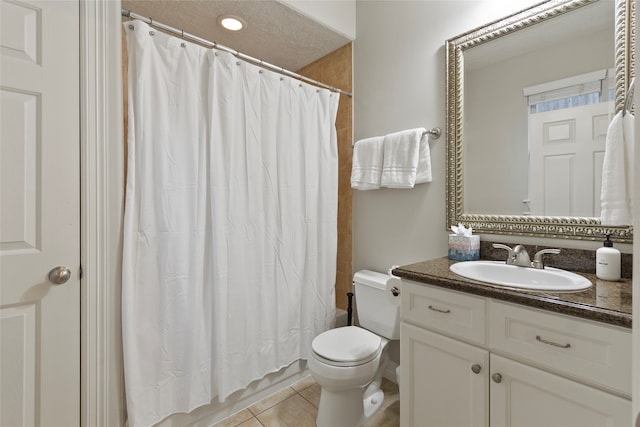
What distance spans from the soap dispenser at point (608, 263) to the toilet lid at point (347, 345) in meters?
0.98

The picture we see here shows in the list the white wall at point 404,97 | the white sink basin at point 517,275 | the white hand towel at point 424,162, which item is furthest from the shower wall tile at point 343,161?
the white sink basin at point 517,275

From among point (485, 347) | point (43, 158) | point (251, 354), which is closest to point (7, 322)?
point (43, 158)

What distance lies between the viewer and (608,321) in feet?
2.54

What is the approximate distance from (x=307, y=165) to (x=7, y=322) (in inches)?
59.1

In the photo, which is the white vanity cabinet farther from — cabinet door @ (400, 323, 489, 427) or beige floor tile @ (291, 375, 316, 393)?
beige floor tile @ (291, 375, 316, 393)

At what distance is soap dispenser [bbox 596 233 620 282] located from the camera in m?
1.06

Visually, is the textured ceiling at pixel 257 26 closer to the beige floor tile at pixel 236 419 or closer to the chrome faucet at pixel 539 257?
the chrome faucet at pixel 539 257

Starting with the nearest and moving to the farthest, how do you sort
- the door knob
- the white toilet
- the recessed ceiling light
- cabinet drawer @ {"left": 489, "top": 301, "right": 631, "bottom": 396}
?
cabinet drawer @ {"left": 489, "top": 301, "right": 631, "bottom": 396} → the door knob → the white toilet → the recessed ceiling light

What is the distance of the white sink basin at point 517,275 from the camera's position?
1.08 meters

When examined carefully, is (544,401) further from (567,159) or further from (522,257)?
(567,159)

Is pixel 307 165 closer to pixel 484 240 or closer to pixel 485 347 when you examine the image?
pixel 484 240

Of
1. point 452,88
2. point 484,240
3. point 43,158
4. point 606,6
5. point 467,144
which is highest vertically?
point 606,6

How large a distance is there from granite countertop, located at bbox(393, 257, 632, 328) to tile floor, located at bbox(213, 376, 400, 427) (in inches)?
36.6

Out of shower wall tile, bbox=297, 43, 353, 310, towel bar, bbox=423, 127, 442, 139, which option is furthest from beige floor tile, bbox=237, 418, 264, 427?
towel bar, bbox=423, 127, 442, 139
